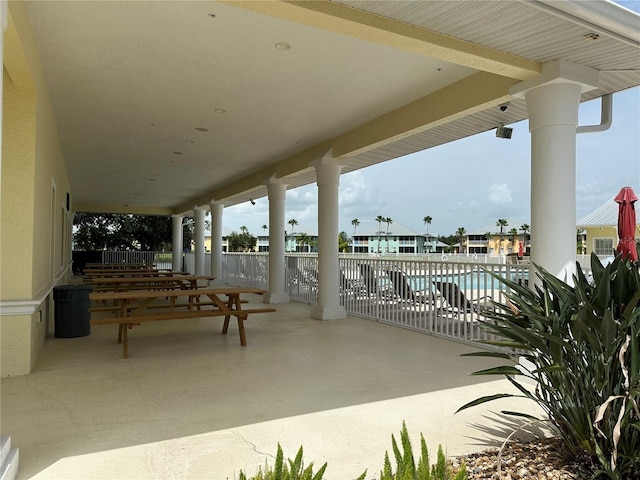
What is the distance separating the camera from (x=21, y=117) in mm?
4270

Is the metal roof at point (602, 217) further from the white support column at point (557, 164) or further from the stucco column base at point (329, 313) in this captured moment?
the white support column at point (557, 164)

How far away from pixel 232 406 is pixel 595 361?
98.7 inches

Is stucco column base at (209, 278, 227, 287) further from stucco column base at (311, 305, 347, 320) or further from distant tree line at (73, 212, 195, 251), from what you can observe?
distant tree line at (73, 212, 195, 251)

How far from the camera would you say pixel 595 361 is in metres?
2.17

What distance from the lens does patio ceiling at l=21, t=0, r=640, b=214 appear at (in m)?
3.39

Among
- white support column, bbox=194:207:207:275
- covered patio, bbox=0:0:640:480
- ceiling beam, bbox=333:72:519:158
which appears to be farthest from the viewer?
white support column, bbox=194:207:207:275

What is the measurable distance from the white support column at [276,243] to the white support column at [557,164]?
22.7 feet

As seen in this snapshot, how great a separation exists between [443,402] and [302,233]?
65.2 metres

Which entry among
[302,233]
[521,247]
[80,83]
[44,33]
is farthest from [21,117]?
[302,233]

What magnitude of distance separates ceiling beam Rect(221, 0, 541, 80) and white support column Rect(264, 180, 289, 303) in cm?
692

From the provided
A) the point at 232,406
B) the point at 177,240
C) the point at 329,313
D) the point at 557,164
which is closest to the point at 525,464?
the point at 232,406

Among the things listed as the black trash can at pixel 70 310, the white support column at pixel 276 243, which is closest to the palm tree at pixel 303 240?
the white support column at pixel 276 243

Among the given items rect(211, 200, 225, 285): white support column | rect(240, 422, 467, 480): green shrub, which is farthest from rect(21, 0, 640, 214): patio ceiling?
rect(211, 200, 225, 285): white support column

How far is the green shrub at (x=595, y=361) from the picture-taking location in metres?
2.02
